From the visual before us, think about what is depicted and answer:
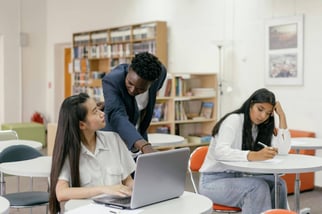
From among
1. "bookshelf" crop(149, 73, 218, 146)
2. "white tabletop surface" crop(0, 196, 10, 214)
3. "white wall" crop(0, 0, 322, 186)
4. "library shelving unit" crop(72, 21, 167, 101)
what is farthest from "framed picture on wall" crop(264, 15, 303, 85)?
"white tabletop surface" crop(0, 196, 10, 214)

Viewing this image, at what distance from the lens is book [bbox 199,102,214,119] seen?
6930mm

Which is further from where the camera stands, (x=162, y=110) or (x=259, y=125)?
(x=162, y=110)

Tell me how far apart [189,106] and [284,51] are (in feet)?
5.29

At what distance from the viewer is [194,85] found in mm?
7066

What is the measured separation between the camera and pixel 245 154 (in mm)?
3088

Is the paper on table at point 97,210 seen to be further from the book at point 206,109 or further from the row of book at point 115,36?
the row of book at point 115,36

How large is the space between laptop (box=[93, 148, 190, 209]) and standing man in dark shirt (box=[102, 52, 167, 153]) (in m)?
0.35

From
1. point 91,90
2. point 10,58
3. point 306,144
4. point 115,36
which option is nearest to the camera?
point 306,144

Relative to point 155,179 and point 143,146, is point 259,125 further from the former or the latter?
point 155,179

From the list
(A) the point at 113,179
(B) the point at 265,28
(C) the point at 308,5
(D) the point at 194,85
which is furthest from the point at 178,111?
(A) the point at 113,179

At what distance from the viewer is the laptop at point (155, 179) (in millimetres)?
1805

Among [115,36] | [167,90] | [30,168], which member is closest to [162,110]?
[167,90]

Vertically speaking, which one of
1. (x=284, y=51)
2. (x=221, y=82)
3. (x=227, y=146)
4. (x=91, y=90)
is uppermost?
(x=284, y=51)

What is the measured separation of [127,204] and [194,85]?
17.3 ft
